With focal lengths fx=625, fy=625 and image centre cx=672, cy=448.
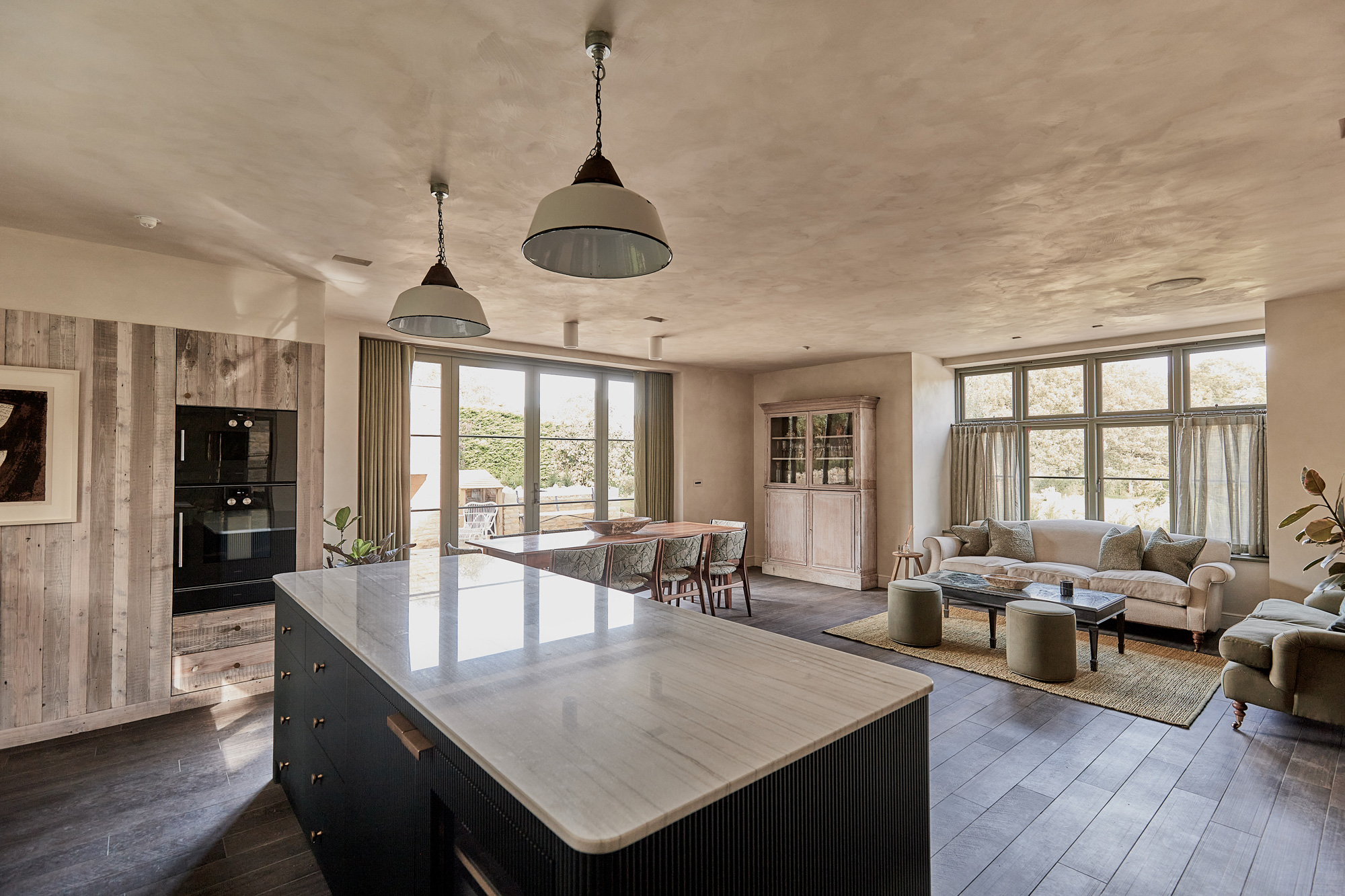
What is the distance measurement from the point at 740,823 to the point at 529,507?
6027 millimetres

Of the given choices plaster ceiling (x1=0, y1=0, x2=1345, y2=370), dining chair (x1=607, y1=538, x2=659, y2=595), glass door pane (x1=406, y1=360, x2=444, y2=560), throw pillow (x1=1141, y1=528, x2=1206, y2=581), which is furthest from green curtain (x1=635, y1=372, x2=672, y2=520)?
throw pillow (x1=1141, y1=528, x2=1206, y2=581)

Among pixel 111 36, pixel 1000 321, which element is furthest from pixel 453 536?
pixel 1000 321

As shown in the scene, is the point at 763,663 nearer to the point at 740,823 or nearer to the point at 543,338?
the point at 740,823

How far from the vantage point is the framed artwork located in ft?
10.3

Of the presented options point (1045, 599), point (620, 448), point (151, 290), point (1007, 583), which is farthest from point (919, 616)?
point (151, 290)

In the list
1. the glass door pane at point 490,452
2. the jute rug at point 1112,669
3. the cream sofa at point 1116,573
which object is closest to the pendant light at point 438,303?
the glass door pane at point 490,452

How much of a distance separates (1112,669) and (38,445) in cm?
654

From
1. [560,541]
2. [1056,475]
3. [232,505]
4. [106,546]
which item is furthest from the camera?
[1056,475]

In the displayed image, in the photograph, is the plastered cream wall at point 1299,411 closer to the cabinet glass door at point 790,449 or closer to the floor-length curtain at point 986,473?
the floor-length curtain at point 986,473

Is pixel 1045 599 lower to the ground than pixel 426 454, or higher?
lower

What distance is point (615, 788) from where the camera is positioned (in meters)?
0.94

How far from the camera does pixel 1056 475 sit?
6.67m

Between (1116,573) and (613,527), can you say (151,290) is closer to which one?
(613,527)

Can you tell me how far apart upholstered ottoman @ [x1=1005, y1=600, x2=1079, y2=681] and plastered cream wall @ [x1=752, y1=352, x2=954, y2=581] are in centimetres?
286
